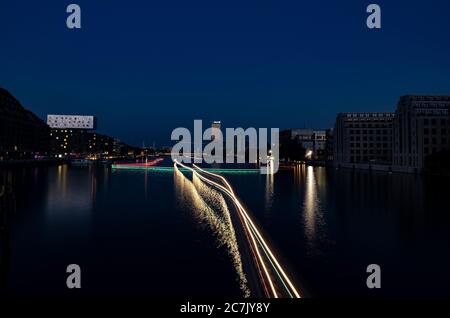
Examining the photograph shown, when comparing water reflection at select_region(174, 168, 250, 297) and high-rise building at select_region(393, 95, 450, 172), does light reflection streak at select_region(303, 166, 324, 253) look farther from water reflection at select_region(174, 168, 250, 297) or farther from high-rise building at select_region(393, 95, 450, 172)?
high-rise building at select_region(393, 95, 450, 172)

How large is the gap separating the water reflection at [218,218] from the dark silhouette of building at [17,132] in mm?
112723

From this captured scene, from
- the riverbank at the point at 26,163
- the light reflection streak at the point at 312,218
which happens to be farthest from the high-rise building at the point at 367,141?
the riverbank at the point at 26,163

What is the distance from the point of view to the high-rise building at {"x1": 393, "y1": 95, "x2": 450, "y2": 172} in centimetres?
9400

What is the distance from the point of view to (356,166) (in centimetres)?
12694

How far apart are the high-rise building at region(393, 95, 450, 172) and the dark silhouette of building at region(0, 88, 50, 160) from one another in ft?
438

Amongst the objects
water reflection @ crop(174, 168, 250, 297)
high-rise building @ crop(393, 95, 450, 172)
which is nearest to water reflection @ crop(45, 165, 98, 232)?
water reflection @ crop(174, 168, 250, 297)

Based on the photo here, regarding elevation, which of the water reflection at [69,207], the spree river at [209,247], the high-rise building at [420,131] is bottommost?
the spree river at [209,247]

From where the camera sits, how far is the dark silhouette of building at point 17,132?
137250mm

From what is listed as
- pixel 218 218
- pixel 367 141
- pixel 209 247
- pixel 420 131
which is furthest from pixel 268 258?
pixel 367 141

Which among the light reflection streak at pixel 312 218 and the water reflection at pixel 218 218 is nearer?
the water reflection at pixel 218 218

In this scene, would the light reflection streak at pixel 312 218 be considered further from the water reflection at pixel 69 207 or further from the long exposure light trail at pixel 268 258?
the water reflection at pixel 69 207

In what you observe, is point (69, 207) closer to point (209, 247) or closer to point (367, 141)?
point (209, 247)
